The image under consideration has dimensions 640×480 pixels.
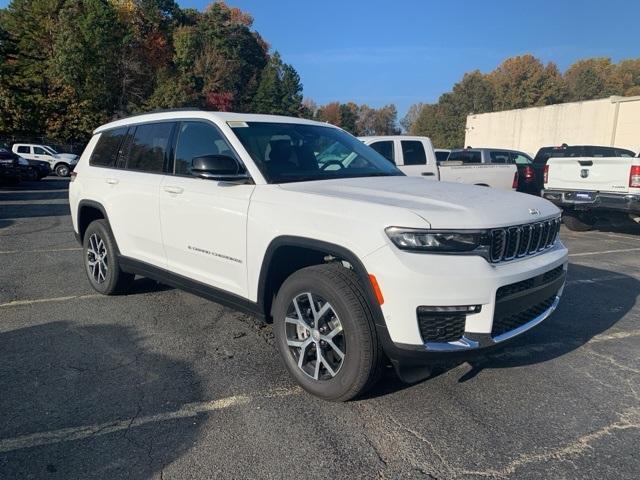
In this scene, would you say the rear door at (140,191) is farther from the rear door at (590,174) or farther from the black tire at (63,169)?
the black tire at (63,169)

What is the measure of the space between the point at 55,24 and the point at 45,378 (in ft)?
167

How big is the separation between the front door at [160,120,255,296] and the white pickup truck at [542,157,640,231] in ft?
27.8

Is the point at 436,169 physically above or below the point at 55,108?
below

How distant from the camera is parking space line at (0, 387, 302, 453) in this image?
2818mm

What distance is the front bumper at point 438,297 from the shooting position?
2.81m

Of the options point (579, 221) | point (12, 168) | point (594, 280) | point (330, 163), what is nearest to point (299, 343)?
point (330, 163)

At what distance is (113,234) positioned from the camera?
17.3 feet

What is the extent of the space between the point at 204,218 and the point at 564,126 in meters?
42.6

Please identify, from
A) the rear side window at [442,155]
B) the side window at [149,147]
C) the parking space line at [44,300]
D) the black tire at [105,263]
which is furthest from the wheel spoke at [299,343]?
the rear side window at [442,155]

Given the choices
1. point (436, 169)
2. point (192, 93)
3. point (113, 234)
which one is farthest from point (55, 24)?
point (113, 234)

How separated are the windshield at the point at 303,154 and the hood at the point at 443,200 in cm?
20

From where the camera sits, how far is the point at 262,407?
3.25 m

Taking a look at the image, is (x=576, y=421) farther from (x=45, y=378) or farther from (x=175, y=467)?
(x=45, y=378)

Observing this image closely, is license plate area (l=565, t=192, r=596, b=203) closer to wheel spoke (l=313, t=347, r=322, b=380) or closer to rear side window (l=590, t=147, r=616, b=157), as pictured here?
rear side window (l=590, t=147, r=616, b=157)
